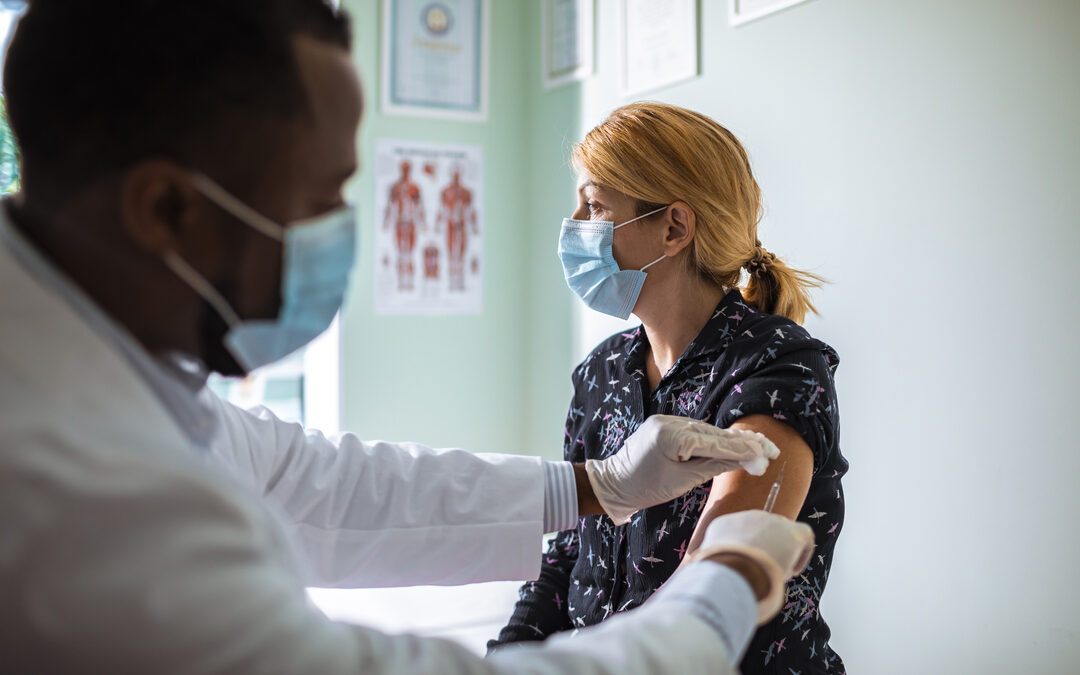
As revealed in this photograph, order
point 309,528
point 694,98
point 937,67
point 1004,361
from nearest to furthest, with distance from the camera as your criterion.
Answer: point 309,528
point 1004,361
point 937,67
point 694,98

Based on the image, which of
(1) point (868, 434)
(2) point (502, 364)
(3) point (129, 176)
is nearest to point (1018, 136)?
→ (1) point (868, 434)

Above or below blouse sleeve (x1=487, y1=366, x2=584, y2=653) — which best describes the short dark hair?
above

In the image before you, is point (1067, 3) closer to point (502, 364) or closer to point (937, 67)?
point (937, 67)

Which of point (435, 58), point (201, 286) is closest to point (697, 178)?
point (201, 286)

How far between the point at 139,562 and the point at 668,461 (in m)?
0.89

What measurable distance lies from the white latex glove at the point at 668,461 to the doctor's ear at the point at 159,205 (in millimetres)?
809

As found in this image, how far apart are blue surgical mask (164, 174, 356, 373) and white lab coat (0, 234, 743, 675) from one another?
0.11 meters

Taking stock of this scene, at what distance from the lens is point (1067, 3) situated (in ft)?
5.29

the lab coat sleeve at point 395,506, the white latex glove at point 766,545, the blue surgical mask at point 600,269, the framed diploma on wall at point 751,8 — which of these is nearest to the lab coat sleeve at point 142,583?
the white latex glove at point 766,545

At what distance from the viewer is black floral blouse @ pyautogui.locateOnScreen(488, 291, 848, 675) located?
4.67 ft

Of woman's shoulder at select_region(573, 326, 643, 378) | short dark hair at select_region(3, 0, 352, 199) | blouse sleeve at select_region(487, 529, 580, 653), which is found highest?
short dark hair at select_region(3, 0, 352, 199)

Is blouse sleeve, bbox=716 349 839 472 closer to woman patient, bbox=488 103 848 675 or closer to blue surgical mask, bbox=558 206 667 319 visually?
woman patient, bbox=488 103 848 675

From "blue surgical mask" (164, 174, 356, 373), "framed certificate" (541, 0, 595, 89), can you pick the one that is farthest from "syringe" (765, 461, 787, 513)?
"framed certificate" (541, 0, 595, 89)

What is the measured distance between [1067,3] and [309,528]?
170 cm
